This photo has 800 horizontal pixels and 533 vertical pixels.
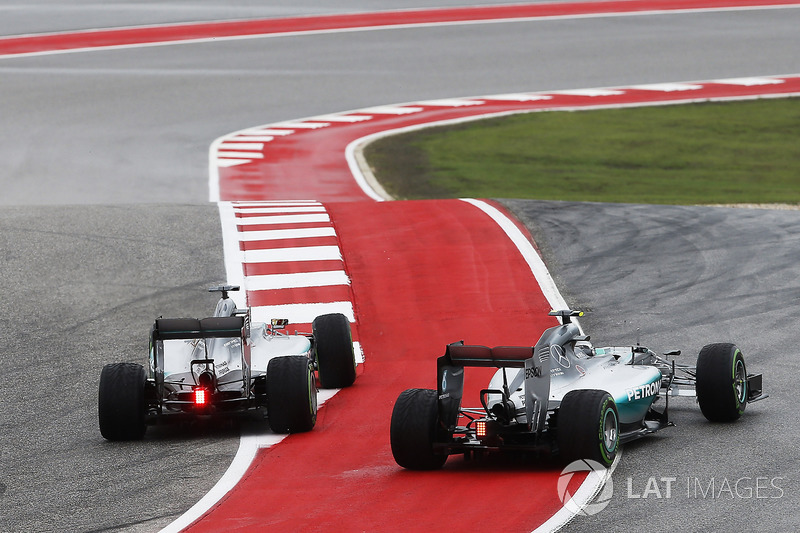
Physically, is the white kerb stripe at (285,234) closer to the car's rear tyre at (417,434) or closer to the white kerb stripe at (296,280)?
the white kerb stripe at (296,280)

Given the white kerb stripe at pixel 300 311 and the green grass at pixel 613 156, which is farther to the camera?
the green grass at pixel 613 156

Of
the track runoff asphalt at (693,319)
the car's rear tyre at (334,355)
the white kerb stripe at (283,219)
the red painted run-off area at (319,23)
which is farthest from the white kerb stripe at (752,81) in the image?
the car's rear tyre at (334,355)

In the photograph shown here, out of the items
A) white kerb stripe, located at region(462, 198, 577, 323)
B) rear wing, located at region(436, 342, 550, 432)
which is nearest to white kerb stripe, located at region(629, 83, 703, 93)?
white kerb stripe, located at region(462, 198, 577, 323)

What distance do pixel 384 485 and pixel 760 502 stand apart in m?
3.30

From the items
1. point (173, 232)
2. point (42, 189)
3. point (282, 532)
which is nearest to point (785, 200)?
point (173, 232)

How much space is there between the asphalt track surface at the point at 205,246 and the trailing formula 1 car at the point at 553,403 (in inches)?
13.6

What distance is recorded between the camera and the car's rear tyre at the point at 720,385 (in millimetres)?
13109

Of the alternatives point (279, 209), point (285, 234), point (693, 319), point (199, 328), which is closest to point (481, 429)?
point (199, 328)

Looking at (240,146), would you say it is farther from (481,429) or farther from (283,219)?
(481,429)

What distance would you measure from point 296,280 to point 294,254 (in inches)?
48.2

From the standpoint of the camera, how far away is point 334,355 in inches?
624

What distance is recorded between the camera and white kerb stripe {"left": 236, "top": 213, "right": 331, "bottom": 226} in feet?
77.2

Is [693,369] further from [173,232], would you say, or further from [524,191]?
[524,191]

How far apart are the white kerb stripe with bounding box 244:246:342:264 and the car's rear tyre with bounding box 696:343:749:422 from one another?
9136 millimetres
